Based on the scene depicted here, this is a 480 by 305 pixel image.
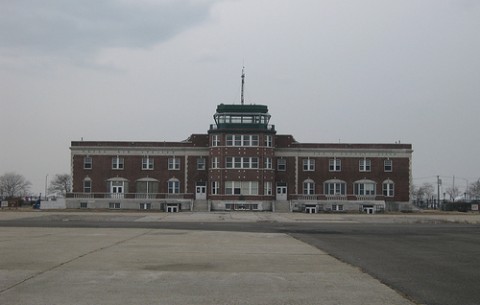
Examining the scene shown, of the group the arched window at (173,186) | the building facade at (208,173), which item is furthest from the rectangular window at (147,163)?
the arched window at (173,186)

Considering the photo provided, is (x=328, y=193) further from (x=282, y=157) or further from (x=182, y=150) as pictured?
(x=182, y=150)

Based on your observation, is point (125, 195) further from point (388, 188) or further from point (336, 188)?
point (388, 188)

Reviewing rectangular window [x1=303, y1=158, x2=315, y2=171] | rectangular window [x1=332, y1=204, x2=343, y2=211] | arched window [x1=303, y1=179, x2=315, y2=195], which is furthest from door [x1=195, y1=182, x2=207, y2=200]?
rectangular window [x1=332, y1=204, x2=343, y2=211]

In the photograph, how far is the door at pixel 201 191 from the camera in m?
79.2

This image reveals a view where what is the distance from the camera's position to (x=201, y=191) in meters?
79.5

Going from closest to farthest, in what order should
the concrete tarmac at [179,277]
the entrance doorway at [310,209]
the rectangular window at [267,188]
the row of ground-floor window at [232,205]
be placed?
the concrete tarmac at [179,277]
the entrance doorway at [310,209]
the row of ground-floor window at [232,205]
the rectangular window at [267,188]

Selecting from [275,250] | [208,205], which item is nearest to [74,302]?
[275,250]

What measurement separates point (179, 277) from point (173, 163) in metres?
67.0

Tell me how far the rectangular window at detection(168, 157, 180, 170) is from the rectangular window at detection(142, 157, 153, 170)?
261cm

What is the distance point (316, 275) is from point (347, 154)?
219 feet

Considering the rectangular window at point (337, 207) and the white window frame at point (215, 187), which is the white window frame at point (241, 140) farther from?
the rectangular window at point (337, 207)

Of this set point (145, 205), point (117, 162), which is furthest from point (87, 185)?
point (145, 205)

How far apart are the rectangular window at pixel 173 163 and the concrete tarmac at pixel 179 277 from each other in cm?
5829

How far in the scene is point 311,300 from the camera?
1062cm
